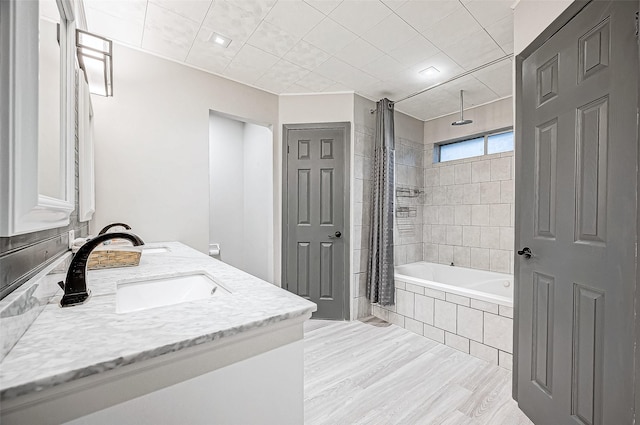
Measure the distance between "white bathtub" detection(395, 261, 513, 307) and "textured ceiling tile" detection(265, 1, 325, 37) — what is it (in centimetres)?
245

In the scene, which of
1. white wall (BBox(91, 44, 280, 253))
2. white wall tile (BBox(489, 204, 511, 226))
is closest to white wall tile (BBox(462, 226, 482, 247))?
white wall tile (BBox(489, 204, 511, 226))

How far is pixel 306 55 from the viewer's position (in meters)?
2.47

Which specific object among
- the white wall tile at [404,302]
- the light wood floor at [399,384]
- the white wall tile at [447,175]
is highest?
the white wall tile at [447,175]

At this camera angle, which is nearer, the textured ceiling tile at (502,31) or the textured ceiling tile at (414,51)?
the textured ceiling tile at (502,31)

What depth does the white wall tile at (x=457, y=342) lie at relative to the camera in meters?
2.41

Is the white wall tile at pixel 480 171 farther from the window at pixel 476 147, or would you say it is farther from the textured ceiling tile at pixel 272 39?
the textured ceiling tile at pixel 272 39

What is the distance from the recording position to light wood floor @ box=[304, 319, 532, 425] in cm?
163

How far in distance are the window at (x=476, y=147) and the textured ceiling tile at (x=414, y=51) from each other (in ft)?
5.12

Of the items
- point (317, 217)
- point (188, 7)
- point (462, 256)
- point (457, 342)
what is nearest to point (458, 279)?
point (462, 256)

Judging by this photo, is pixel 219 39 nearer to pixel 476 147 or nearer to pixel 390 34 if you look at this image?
pixel 390 34

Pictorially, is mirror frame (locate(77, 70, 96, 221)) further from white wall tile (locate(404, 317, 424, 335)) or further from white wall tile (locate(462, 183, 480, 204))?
white wall tile (locate(462, 183, 480, 204))

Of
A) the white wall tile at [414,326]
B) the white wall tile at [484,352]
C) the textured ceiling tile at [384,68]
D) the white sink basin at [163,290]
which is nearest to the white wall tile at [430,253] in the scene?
the white wall tile at [414,326]

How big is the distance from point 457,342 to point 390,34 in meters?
2.58

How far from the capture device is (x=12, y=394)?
1.33ft
